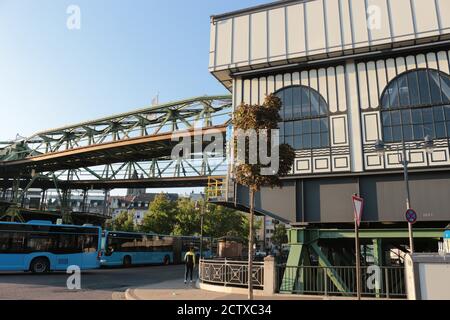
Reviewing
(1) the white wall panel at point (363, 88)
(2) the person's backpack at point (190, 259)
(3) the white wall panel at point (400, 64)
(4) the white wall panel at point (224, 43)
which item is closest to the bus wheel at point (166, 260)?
(2) the person's backpack at point (190, 259)

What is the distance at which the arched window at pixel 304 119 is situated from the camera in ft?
53.9

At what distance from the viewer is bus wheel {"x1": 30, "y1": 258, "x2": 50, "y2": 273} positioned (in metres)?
21.7

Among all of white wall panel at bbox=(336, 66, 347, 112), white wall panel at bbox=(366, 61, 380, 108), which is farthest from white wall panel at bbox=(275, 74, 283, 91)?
white wall panel at bbox=(366, 61, 380, 108)

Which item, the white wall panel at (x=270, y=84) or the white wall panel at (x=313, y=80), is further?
the white wall panel at (x=270, y=84)

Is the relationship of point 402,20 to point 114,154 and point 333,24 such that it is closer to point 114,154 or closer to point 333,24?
point 333,24

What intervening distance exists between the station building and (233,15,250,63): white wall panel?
0.10m

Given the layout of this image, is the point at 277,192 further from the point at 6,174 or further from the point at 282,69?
the point at 6,174

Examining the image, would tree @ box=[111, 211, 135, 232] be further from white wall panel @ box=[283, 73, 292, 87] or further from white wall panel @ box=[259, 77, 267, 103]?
white wall panel @ box=[283, 73, 292, 87]

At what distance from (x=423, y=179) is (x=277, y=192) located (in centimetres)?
569

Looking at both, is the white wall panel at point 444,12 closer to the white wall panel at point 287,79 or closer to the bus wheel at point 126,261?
the white wall panel at point 287,79

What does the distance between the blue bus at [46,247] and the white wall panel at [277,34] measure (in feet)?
51.8

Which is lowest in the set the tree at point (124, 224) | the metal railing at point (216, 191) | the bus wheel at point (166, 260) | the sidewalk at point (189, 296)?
the sidewalk at point (189, 296)

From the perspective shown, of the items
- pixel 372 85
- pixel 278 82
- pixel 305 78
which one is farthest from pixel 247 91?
pixel 372 85
